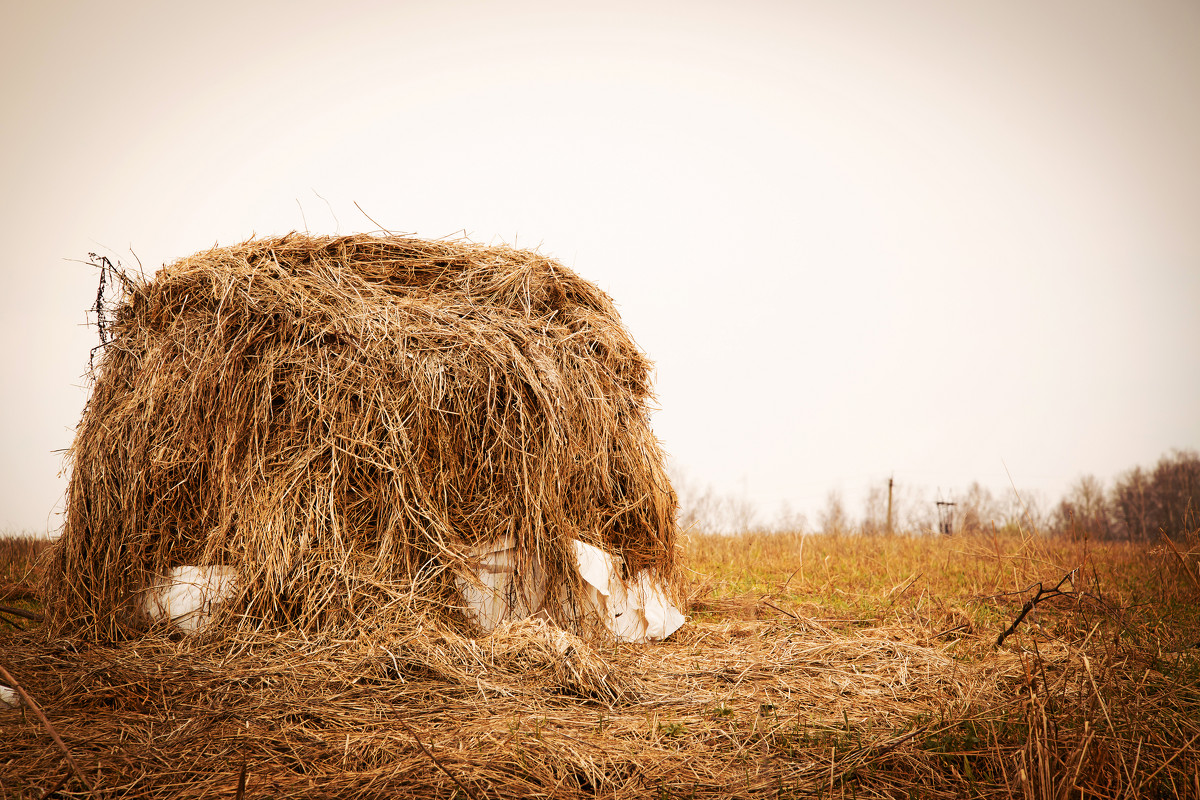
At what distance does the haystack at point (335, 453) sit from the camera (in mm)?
3906

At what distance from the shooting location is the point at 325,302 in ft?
14.6

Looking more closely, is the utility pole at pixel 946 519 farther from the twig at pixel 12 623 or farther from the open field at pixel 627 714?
the twig at pixel 12 623

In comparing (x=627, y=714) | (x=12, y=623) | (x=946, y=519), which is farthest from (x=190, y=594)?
(x=946, y=519)

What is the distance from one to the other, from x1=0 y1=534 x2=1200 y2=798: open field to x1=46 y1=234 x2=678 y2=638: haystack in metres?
0.38

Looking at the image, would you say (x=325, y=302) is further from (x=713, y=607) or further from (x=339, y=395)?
(x=713, y=607)

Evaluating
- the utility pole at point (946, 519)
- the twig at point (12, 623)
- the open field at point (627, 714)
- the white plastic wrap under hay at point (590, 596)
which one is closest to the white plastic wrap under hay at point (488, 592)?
the white plastic wrap under hay at point (590, 596)

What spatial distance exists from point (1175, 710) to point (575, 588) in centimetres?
278

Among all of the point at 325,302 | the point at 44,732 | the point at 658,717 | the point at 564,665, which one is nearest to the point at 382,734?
the point at 564,665

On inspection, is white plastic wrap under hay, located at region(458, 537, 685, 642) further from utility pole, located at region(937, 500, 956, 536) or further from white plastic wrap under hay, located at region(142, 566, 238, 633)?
utility pole, located at region(937, 500, 956, 536)

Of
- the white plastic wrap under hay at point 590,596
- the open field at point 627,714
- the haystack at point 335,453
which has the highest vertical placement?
the haystack at point 335,453

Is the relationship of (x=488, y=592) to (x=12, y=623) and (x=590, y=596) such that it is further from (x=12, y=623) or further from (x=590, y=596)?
(x=12, y=623)

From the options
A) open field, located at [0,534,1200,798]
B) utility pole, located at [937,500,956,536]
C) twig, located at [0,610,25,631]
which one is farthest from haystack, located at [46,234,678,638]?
utility pole, located at [937,500,956,536]

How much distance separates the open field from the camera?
2.27m

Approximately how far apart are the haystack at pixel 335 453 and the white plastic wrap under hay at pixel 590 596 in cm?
5
